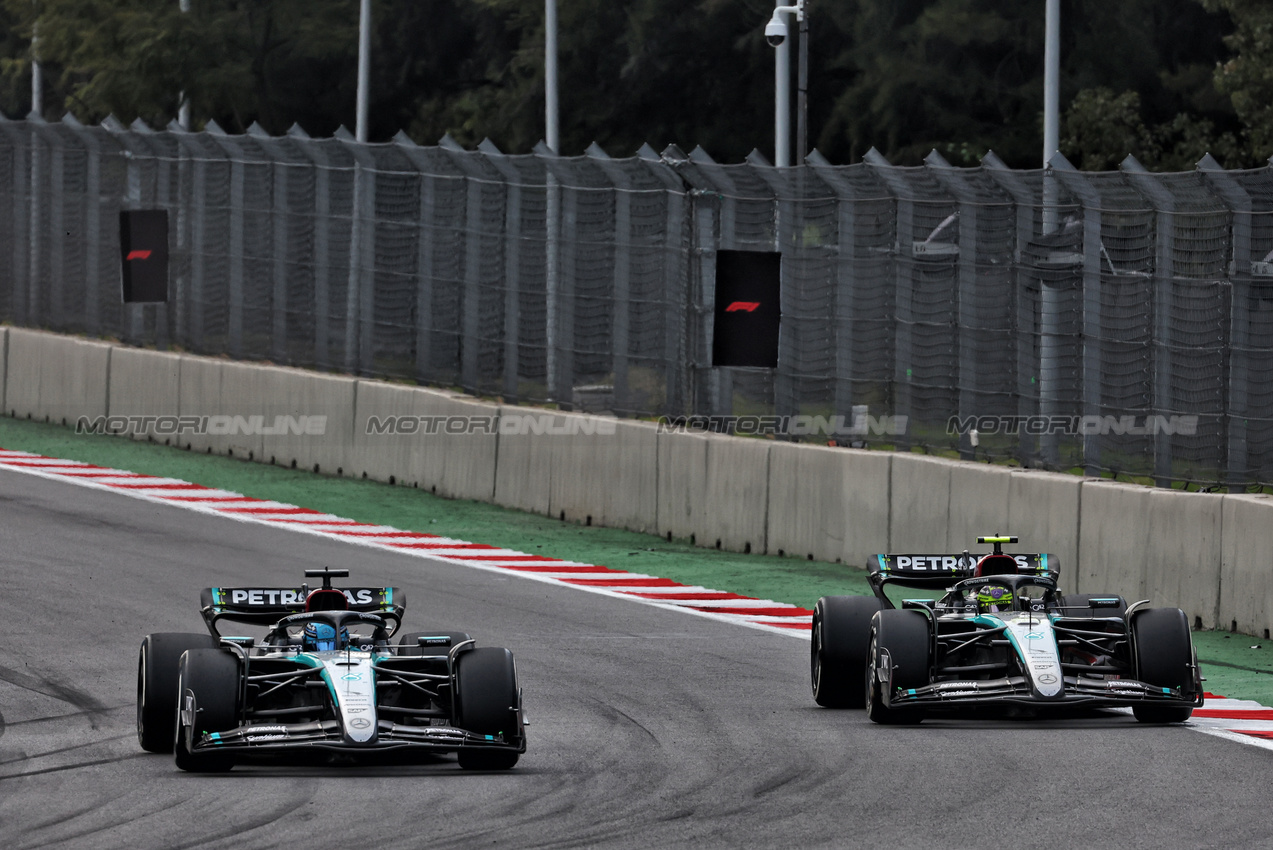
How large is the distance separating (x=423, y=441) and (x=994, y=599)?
10485mm

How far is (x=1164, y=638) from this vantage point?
11516mm

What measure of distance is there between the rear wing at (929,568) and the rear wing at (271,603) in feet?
9.00

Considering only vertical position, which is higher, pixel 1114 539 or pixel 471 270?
pixel 471 270

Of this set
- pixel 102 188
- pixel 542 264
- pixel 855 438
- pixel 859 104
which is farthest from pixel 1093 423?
pixel 859 104

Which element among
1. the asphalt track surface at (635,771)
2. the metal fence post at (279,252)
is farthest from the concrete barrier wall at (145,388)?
the asphalt track surface at (635,771)

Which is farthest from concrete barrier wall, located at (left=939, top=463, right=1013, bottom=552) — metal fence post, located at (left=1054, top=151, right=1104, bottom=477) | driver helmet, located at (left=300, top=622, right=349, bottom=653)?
driver helmet, located at (left=300, top=622, right=349, bottom=653)

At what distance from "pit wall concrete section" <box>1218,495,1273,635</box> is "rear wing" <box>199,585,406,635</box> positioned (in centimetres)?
583

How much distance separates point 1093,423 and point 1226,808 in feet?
22.5

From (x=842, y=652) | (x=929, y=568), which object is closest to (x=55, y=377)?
(x=929, y=568)

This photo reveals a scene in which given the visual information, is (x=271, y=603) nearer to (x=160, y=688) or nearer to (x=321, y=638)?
(x=321, y=638)

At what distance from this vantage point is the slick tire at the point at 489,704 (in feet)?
33.0

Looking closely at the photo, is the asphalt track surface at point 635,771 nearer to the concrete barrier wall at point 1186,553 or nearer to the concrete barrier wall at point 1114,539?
the concrete barrier wall at point 1114,539

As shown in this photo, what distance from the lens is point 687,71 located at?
50.3 m

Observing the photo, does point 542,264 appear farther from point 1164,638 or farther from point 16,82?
point 16,82
